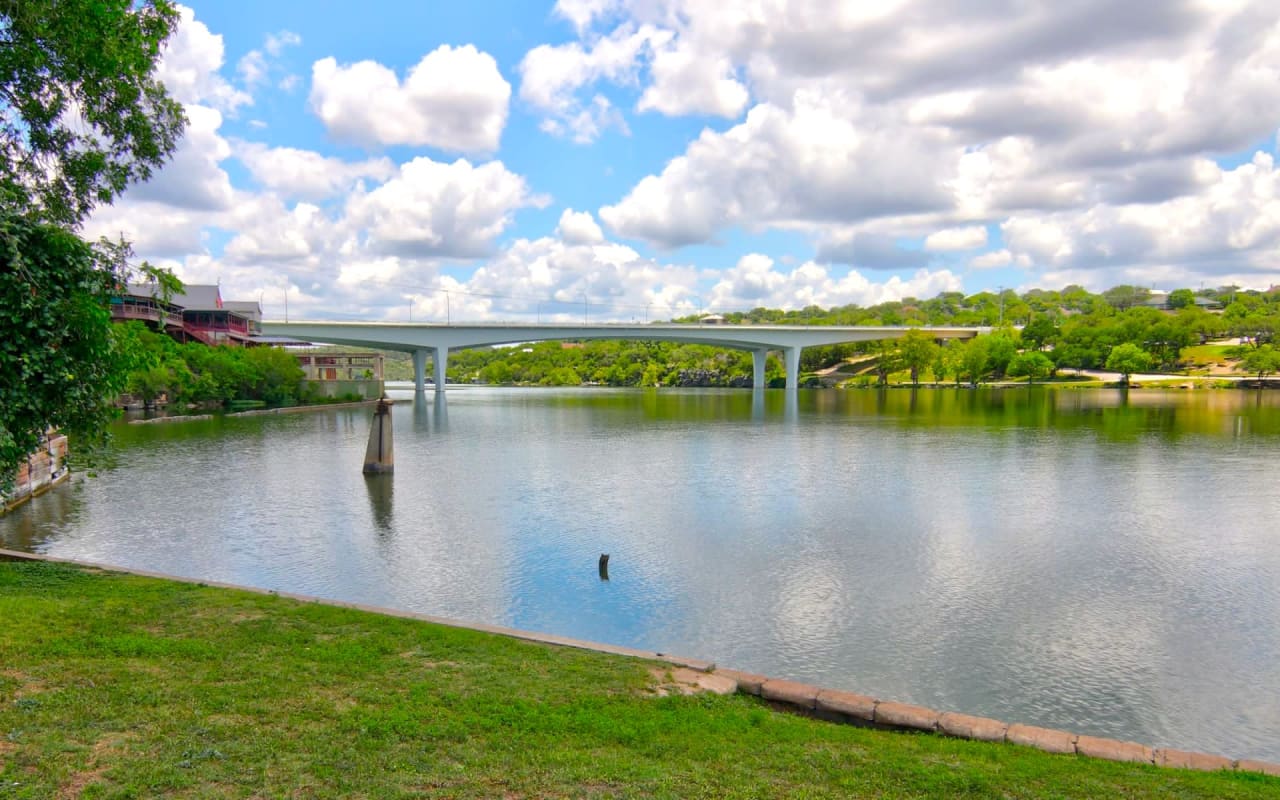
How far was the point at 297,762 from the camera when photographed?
21.7ft

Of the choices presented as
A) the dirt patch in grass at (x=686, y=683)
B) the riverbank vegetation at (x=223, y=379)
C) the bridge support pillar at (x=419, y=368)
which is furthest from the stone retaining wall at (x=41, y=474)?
the bridge support pillar at (x=419, y=368)

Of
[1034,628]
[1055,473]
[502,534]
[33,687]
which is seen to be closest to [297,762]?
[33,687]

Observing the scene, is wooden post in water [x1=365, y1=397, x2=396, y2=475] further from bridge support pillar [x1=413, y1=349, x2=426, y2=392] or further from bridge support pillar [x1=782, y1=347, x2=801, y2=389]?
bridge support pillar [x1=782, y1=347, x2=801, y2=389]

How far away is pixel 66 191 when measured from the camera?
15.2 metres

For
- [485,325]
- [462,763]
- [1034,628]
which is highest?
[485,325]

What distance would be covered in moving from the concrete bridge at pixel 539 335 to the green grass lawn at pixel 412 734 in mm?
92893

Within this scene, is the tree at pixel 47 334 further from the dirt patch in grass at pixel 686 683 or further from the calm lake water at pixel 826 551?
the dirt patch in grass at pixel 686 683

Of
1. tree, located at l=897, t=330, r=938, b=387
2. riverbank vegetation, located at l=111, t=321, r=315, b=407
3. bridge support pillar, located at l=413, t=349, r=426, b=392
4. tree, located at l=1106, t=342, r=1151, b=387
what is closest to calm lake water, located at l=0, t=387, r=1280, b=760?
riverbank vegetation, located at l=111, t=321, r=315, b=407

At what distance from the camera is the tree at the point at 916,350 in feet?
429

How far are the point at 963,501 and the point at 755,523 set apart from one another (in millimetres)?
8183

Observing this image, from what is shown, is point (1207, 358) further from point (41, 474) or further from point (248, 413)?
point (41, 474)

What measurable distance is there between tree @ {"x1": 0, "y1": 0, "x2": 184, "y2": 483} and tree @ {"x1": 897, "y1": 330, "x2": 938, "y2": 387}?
5003 inches

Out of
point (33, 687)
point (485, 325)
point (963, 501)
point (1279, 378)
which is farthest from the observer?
point (1279, 378)

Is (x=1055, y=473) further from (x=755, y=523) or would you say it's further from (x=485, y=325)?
(x=485, y=325)
